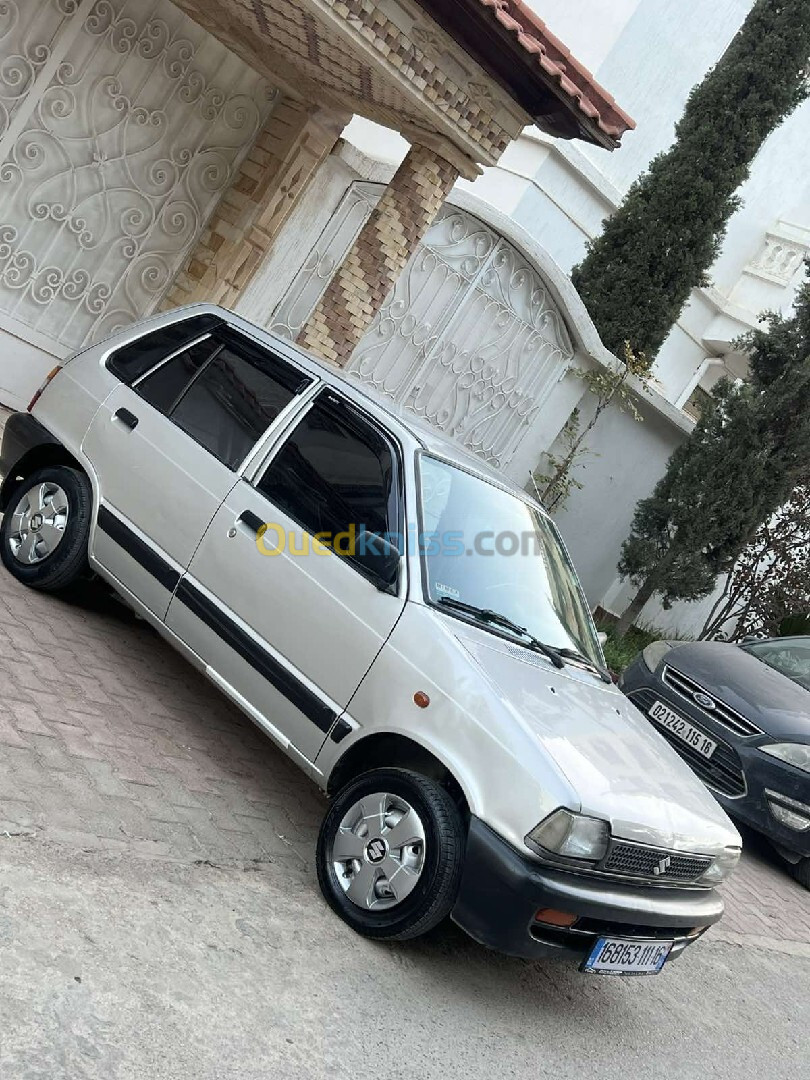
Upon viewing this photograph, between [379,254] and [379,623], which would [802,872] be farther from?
[379,254]

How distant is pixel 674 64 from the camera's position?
1700 cm

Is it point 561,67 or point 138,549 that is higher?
point 561,67

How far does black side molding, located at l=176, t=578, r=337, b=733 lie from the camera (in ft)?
16.5

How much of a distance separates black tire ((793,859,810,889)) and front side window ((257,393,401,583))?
5163mm

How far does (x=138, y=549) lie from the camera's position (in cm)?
587

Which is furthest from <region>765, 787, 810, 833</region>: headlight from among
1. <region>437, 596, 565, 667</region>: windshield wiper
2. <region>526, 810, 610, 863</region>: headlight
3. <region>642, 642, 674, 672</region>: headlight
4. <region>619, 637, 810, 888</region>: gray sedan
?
<region>526, 810, 610, 863</region>: headlight

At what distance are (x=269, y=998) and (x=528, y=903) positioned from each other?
0.95 meters

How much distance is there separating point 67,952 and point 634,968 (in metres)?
2.23

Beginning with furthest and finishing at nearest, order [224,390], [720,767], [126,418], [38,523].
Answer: [720,767] → [38,523] → [126,418] → [224,390]

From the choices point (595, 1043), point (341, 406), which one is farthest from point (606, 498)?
point (595, 1043)

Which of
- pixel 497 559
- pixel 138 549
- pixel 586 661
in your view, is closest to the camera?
pixel 497 559

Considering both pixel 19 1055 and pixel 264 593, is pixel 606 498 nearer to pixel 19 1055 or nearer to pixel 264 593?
pixel 264 593

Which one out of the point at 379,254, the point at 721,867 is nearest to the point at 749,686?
the point at 721,867

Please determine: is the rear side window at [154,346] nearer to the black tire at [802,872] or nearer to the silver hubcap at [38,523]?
the silver hubcap at [38,523]
